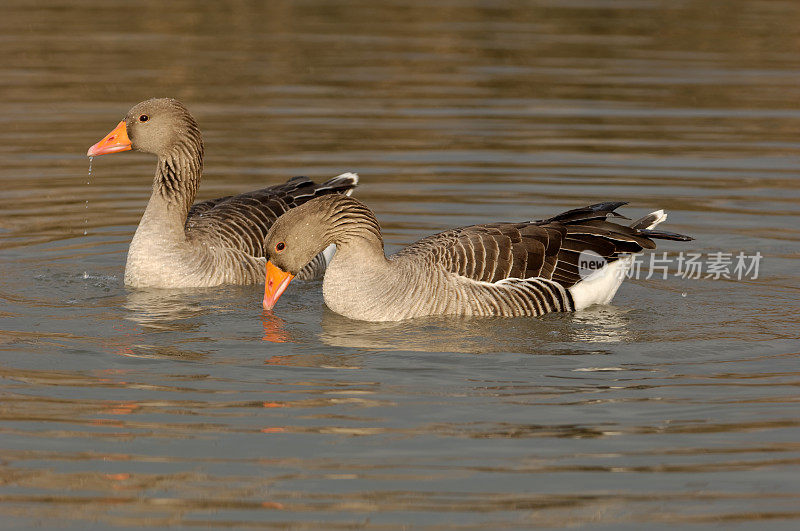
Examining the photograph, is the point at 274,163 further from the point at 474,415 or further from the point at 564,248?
the point at 474,415

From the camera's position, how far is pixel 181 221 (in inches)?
547

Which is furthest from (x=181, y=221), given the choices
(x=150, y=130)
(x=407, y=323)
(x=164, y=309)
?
(x=407, y=323)

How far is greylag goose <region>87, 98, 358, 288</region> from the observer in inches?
533

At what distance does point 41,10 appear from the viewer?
29000 millimetres

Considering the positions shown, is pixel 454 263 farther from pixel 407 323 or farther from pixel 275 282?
pixel 275 282

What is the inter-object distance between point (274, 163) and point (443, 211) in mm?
3184

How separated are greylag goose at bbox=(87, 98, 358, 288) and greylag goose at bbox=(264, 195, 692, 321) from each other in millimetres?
1687

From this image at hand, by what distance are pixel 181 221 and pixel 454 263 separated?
3284mm

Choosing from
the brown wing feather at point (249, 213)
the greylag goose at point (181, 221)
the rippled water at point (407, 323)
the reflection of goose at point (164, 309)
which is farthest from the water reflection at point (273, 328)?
the brown wing feather at point (249, 213)

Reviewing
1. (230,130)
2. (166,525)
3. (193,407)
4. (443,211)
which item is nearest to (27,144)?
(230,130)

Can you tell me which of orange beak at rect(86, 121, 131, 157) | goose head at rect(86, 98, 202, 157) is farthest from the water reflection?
orange beak at rect(86, 121, 131, 157)

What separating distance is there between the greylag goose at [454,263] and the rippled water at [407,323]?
0.81 ft

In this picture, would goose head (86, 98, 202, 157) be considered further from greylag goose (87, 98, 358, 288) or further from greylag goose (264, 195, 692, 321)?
greylag goose (264, 195, 692, 321)

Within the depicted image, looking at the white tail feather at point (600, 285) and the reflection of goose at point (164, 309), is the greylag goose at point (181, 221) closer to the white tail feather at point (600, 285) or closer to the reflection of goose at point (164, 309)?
the reflection of goose at point (164, 309)
